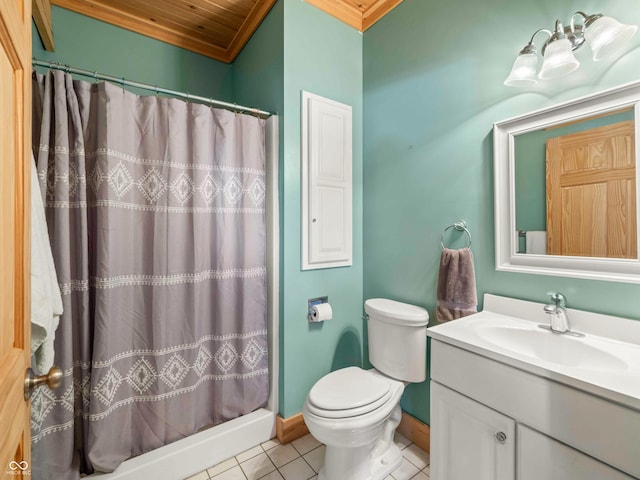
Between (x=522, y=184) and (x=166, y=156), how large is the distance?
1.65 meters

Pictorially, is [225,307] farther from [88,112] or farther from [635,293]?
[635,293]

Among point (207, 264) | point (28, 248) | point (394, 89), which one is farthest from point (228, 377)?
point (394, 89)

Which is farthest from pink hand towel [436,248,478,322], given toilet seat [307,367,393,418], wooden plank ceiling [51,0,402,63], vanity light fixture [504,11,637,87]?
wooden plank ceiling [51,0,402,63]

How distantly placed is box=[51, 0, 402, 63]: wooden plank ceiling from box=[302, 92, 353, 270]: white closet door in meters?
0.60

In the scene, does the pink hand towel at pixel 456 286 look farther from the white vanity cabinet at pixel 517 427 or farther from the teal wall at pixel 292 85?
the teal wall at pixel 292 85

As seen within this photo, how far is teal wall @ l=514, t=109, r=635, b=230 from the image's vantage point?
45.7 inches

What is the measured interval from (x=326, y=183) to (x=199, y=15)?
1396mm

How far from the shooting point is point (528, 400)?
2.72 feet

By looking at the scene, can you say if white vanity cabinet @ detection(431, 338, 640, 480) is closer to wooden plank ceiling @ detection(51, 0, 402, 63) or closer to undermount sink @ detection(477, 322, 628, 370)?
undermount sink @ detection(477, 322, 628, 370)

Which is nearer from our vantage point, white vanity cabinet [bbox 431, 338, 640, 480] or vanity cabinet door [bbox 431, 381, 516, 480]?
white vanity cabinet [bbox 431, 338, 640, 480]

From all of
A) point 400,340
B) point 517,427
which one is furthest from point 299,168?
point 517,427

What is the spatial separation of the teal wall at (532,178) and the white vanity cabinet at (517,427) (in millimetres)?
645

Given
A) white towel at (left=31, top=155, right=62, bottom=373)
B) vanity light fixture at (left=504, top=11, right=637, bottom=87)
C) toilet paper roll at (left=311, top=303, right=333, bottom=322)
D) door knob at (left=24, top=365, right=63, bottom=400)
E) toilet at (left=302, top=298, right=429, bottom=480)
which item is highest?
vanity light fixture at (left=504, top=11, right=637, bottom=87)

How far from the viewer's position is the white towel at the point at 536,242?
116 centimetres
